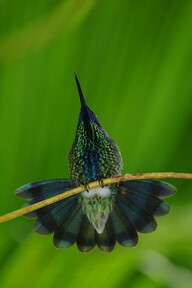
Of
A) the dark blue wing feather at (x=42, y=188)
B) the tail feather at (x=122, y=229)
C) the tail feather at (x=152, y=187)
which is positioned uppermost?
the dark blue wing feather at (x=42, y=188)

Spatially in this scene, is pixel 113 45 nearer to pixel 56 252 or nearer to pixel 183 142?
pixel 183 142

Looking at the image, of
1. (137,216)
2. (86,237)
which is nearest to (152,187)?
(137,216)

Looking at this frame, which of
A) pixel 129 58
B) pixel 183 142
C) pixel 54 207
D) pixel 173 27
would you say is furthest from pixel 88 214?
pixel 173 27

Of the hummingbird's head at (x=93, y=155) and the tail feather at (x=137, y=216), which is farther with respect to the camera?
the hummingbird's head at (x=93, y=155)

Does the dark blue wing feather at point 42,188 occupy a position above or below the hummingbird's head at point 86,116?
below

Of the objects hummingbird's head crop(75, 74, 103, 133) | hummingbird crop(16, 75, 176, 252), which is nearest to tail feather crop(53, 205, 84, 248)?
hummingbird crop(16, 75, 176, 252)

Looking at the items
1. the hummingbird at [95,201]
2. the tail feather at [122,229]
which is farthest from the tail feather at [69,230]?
the tail feather at [122,229]

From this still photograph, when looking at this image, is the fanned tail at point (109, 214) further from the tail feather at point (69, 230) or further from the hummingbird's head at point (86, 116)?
the hummingbird's head at point (86, 116)

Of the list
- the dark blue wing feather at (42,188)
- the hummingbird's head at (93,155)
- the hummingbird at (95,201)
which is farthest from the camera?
the hummingbird's head at (93,155)

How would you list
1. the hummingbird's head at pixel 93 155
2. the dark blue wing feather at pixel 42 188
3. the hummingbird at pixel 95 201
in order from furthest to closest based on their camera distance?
1. the hummingbird's head at pixel 93 155
2. the hummingbird at pixel 95 201
3. the dark blue wing feather at pixel 42 188
